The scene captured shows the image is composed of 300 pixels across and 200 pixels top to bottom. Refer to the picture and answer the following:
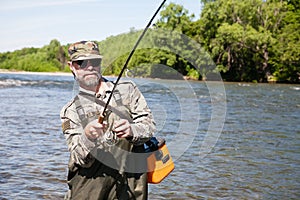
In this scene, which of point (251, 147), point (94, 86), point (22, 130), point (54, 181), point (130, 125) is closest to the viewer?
point (130, 125)

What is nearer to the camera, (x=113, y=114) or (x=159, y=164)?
(x=113, y=114)

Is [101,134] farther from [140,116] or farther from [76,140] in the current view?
[140,116]

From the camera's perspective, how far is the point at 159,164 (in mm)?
2863

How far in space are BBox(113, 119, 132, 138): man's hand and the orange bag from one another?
0.42 metres

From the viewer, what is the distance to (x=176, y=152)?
3346 mm

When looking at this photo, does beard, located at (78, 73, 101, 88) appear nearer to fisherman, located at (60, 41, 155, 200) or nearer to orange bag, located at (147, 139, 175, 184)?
fisherman, located at (60, 41, 155, 200)

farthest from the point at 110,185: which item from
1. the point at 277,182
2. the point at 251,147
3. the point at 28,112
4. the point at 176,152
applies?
the point at 28,112

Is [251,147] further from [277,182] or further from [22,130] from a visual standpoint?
[22,130]

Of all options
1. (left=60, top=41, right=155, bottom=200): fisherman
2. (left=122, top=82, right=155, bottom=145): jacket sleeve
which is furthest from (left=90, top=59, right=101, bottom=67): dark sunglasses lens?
(left=122, top=82, right=155, bottom=145): jacket sleeve

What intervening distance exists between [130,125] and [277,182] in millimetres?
4938

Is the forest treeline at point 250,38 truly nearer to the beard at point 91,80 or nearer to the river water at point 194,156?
the river water at point 194,156

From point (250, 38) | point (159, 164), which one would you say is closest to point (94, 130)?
point (159, 164)

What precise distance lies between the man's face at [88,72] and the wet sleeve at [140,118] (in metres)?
0.22

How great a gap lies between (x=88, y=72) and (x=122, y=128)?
1.52 ft
